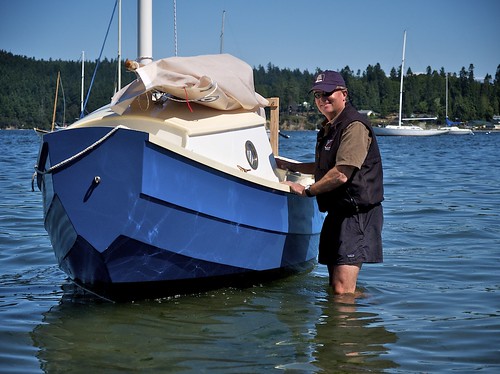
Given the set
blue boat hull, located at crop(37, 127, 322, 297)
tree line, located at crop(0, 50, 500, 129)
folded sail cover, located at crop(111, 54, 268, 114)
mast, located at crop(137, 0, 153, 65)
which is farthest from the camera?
tree line, located at crop(0, 50, 500, 129)

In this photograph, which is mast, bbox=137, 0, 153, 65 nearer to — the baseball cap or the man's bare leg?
the baseball cap

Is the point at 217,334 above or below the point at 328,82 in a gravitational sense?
below

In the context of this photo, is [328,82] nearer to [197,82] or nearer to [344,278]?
[197,82]

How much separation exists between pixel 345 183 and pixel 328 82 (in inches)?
32.6

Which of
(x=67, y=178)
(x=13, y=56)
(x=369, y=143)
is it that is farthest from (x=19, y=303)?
(x=13, y=56)

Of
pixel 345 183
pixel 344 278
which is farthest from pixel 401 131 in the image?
pixel 345 183

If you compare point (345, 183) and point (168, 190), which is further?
point (345, 183)

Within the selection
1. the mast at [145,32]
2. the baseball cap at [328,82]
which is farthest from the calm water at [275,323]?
the mast at [145,32]

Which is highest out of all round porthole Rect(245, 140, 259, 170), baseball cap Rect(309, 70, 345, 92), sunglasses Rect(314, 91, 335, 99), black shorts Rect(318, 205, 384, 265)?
baseball cap Rect(309, 70, 345, 92)

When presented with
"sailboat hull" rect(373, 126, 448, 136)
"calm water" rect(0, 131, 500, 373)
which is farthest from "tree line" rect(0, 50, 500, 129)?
"calm water" rect(0, 131, 500, 373)

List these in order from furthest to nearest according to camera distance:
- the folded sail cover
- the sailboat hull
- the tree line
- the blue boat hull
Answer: the tree line, the sailboat hull, the folded sail cover, the blue boat hull

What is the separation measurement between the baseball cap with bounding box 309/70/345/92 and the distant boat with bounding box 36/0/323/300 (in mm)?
833

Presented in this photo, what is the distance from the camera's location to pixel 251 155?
293 inches

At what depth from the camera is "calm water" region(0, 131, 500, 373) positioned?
5.28m
